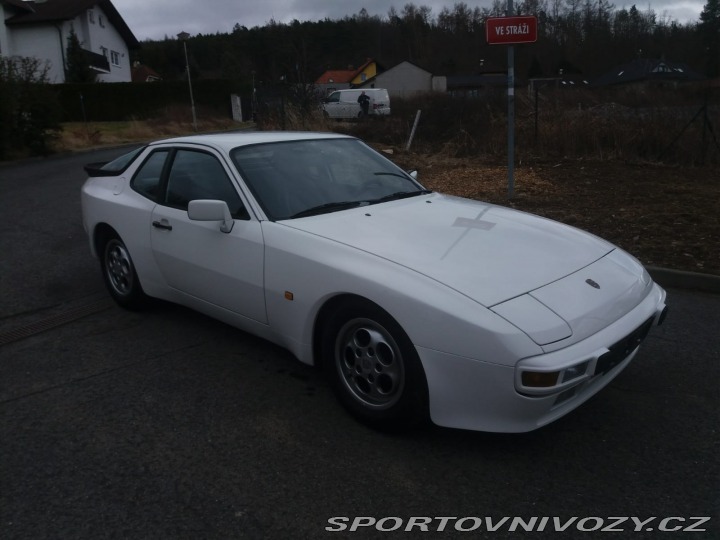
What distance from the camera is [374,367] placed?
11.3ft

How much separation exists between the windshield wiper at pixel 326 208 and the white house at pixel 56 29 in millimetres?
41454

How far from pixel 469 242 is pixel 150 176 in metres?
2.69

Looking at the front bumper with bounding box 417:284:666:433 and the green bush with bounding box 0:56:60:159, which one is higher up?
the green bush with bounding box 0:56:60:159

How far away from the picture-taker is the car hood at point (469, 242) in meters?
3.32

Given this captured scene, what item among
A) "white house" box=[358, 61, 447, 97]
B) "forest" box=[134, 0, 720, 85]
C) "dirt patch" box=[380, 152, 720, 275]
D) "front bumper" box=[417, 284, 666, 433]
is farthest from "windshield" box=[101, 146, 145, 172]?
"white house" box=[358, 61, 447, 97]

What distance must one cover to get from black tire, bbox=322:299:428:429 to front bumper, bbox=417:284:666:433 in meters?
0.10

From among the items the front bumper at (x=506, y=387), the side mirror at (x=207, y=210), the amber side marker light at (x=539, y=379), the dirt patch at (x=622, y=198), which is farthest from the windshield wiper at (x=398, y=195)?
the dirt patch at (x=622, y=198)

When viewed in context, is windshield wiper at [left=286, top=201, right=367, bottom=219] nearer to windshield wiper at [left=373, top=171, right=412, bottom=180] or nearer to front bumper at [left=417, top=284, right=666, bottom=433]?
windshield wiper at [left=373, top=171, right=412, bottom=180]

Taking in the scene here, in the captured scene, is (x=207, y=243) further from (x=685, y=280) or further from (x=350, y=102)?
(x=350, y=102)

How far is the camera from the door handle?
4.75 metres

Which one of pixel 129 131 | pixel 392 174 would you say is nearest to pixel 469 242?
pixel 392 174

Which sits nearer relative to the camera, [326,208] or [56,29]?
[326,208]

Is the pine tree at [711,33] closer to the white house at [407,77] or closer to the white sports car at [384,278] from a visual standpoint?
the white house at [407,77]

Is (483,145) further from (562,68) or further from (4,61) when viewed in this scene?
(562,68)
